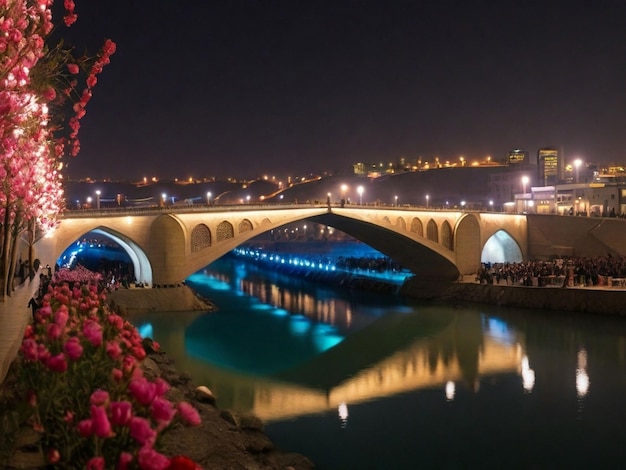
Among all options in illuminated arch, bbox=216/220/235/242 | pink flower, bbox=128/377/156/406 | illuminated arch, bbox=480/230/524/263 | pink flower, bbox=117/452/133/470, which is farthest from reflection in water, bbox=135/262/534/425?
illuminated arch, bbox=480/230/524/263

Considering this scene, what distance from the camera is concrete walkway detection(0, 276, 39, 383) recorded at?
344 inches

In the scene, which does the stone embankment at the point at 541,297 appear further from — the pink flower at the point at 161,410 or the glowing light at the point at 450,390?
the pink flower at the point at 161,410

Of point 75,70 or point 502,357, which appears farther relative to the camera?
point 502,357

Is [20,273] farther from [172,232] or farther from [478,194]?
[478,194]

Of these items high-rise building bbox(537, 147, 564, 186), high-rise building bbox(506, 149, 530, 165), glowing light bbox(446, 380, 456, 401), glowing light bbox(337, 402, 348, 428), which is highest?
high-rise building bbox(506, 149, 530, 165)

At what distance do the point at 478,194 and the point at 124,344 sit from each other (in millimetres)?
111810

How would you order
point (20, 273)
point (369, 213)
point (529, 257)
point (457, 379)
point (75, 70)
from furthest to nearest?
point (529, 257) < point (369, 213) < point (20, 273) < point (457, 379) < point (75, 70)

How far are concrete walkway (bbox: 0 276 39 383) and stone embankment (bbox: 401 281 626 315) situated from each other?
24.3 m

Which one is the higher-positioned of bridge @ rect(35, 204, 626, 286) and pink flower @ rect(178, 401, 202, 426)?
bridge @ rect(35, 204, 626, 286)

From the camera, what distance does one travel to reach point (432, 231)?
4378 cm

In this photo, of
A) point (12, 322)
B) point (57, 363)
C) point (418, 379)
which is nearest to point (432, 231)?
point (418, 379)

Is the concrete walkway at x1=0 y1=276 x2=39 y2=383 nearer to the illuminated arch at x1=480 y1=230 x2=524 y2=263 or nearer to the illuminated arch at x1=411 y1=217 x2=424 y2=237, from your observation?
the illuminated arch at x1=411 y1=217 x2=424 y2=237

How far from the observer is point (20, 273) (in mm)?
22594

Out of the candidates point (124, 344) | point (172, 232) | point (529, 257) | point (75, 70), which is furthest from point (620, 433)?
point (529, 257)
